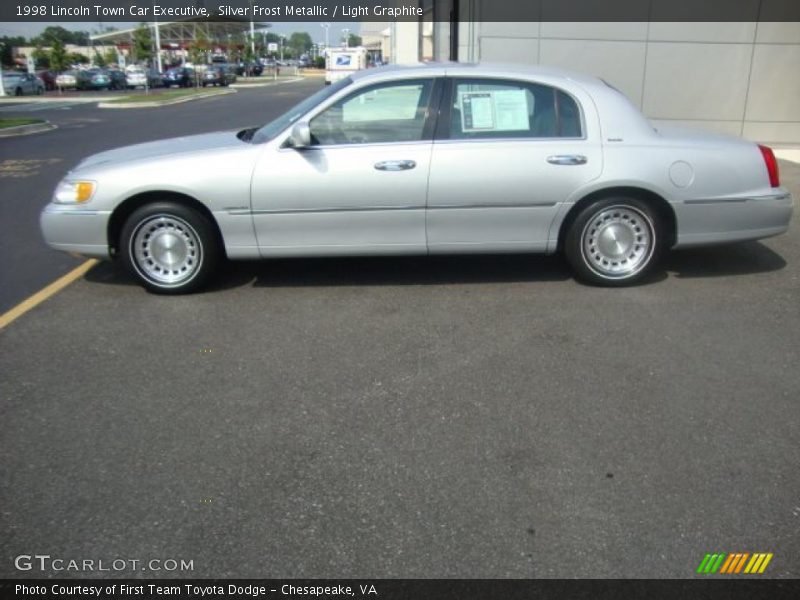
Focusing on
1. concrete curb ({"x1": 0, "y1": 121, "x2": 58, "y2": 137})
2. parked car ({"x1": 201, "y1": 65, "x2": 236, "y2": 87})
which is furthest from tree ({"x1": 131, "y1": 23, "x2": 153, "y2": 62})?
concrete curb ({"x1": 0, "y1": 121, "x2": 58, "y2": 137})

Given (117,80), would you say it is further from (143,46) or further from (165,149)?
(165,149)

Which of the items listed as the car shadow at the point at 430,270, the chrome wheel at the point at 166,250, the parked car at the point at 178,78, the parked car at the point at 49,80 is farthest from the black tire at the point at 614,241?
the parked car at the point at 49,80

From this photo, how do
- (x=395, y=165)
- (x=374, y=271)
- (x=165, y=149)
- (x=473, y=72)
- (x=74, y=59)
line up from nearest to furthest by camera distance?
1. (x=395, y=165)
2. (x=473, y=72)
3. (x=165, y=149)
4. (x=374, y=271)
5. (x=74, y=59)

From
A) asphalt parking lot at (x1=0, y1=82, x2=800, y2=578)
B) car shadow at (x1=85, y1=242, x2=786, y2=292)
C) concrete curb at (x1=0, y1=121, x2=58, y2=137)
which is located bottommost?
asphalt parking lot at (x1=0, y1=82, x2=800, y2=578)

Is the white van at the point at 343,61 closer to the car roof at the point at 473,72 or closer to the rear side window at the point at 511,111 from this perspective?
the car roof at the point at 473,72

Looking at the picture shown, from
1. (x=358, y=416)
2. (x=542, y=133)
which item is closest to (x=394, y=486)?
(x=358, y=416)

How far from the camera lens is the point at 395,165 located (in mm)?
5121

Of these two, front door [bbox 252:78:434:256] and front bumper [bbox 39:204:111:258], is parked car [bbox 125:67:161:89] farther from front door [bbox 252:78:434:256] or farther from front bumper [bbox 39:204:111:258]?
front door [bbox 252:78:434:256]

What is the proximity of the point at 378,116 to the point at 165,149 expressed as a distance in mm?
1680

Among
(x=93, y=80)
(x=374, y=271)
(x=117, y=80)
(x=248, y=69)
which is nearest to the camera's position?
(x=374, y=271)

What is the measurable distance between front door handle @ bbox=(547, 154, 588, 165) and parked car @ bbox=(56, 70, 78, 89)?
50078mm

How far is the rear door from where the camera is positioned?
518 cm

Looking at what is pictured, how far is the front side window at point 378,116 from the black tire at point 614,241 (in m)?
1.43
